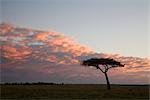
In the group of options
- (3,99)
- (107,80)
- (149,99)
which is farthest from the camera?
(107,80)

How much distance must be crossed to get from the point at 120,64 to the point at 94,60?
562 centimetres

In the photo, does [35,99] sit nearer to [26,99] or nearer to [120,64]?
[26,99]

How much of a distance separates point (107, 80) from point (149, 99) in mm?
31475

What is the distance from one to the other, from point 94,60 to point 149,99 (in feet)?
110

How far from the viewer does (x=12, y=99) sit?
3161 centimetres

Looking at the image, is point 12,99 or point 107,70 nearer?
point 12,99

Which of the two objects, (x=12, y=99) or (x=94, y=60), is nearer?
(x=12, y=99)

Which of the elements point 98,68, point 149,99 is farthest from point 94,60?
point 149,99

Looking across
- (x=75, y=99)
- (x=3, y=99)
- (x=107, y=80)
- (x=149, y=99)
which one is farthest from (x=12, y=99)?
(x=107, y=80)

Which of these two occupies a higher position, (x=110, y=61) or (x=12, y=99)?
(x=110, y=61)

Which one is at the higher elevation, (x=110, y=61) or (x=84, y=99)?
(x=110, y=61)

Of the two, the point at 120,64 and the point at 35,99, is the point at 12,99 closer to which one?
the point at 35,99

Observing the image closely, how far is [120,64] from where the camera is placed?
6762cm

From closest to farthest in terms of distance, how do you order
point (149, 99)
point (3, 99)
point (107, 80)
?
point (3, 99), point (149, 99), point (107, 80)
